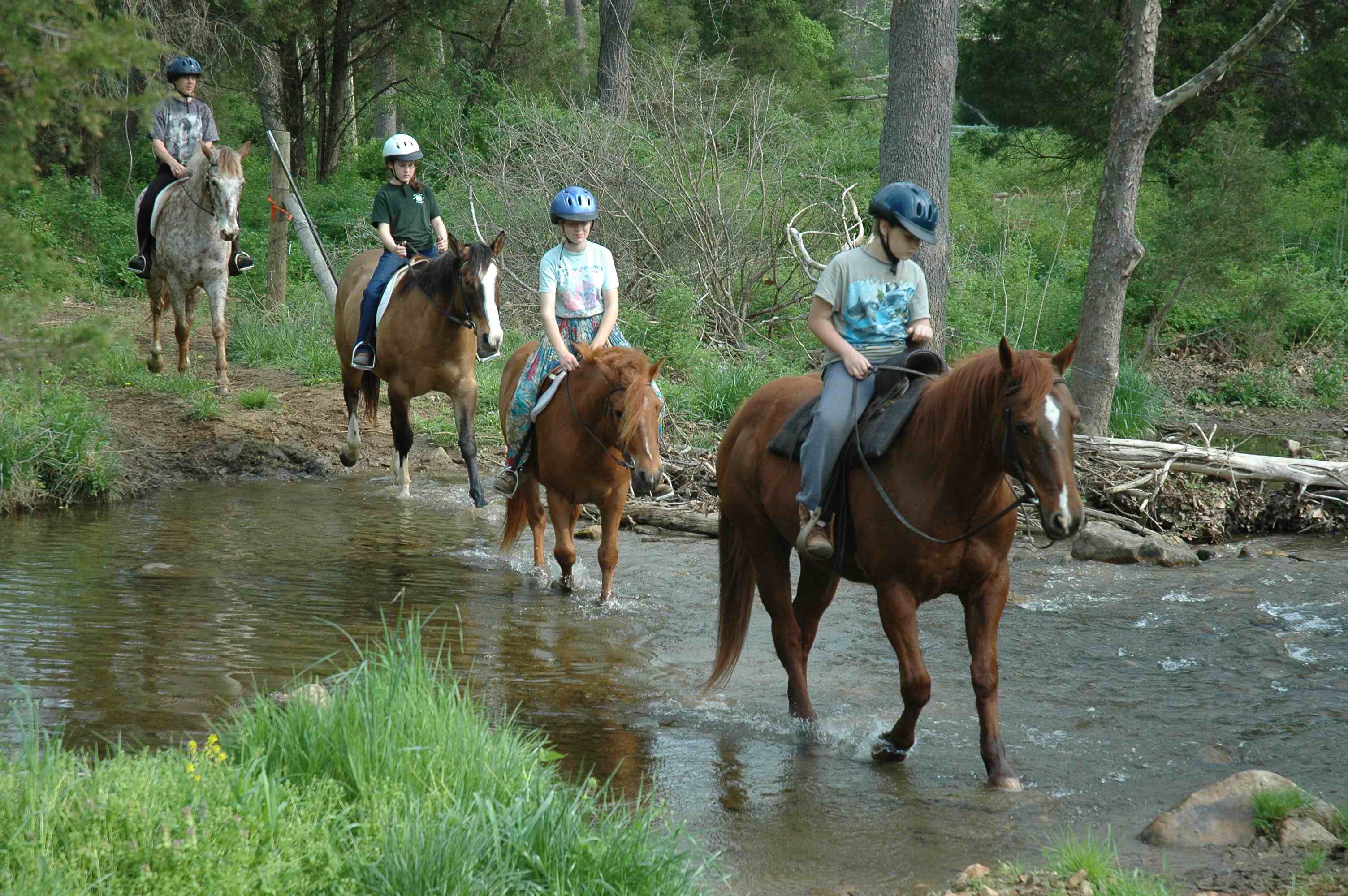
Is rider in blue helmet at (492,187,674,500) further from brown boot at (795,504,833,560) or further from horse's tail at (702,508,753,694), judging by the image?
brown boot at (795,504,833,560)

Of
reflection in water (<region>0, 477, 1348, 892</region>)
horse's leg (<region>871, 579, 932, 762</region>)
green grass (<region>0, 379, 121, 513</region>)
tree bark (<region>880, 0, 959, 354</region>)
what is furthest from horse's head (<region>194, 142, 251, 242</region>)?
horse's leg (<region>871, 579, 932, 762</region>)

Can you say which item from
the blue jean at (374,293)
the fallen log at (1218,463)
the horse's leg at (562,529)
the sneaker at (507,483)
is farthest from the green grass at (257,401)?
the fallen log at (1218,463)

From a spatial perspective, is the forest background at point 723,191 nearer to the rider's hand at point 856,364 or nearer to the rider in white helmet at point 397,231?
the rider in white helmet at point 397,231

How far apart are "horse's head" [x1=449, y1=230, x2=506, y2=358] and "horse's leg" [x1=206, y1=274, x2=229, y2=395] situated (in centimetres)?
497

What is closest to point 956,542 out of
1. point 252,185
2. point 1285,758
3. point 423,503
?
point 1285,758

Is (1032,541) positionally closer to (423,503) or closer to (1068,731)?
(1068,731)

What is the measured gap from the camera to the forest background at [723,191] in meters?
14.4

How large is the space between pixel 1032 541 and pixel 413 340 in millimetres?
5349

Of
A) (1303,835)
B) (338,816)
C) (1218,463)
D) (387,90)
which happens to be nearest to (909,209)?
(1303,835)

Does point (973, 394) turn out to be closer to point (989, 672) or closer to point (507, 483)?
point (989, 672)

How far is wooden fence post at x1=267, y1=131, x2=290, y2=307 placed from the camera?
15422 millimetres

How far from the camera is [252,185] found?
80.9 ft

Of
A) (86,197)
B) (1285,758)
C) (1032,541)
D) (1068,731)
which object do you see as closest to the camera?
(1285,758)

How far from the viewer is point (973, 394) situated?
15.8 ft
